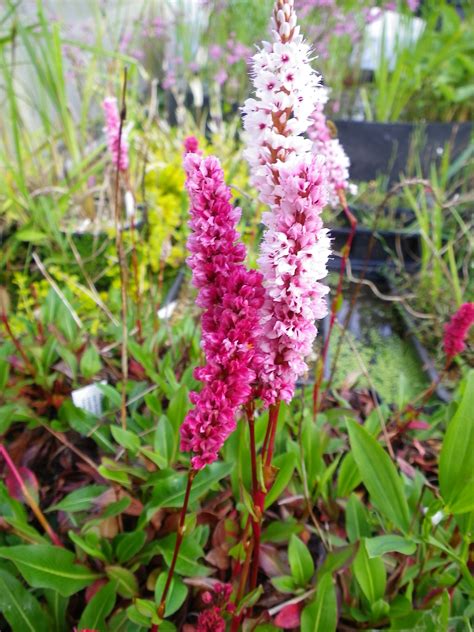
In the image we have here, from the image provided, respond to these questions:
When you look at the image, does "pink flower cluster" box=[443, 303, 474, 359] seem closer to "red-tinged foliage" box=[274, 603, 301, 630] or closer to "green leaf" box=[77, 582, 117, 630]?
"red-tinged foliage" box=[274, 603, 301, 630]

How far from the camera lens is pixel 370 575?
829mm

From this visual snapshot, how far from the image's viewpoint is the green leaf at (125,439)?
96 centimetres

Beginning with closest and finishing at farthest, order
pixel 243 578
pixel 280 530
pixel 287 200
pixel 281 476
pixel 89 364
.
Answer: pixel 287 200 < pixel 243 578 < pixel 281 476 < pixel 280 530 < pixel 89 364

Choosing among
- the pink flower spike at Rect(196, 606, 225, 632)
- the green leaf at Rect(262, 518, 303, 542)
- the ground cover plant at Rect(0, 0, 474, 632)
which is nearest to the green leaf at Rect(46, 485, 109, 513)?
the ground cover plant at Rect(0, 0, 474, 632)

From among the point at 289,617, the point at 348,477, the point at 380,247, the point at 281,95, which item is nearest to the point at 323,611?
the point at 289,617

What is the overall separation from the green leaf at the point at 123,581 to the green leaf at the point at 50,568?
5 cm

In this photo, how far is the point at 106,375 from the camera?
4.37 ft

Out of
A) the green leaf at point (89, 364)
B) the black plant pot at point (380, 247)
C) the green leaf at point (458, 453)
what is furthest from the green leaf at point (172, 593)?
the black plant pot at point (380, 247)

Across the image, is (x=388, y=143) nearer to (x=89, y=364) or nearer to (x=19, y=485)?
(x=89, y=364)

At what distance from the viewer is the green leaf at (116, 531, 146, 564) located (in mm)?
875

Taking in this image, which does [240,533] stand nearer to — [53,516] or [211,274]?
[53,516]

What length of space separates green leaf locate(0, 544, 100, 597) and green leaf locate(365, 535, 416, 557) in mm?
473

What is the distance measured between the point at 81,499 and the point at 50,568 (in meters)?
0.15

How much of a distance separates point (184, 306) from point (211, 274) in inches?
69.6
